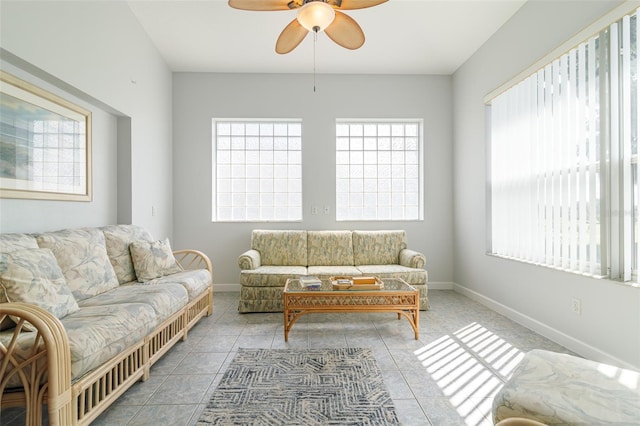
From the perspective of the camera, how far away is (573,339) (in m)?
2.45

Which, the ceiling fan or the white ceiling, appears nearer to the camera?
the ceiling fan

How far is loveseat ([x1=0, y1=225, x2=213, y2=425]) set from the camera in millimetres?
1331

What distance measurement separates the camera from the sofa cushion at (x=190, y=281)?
2717mm

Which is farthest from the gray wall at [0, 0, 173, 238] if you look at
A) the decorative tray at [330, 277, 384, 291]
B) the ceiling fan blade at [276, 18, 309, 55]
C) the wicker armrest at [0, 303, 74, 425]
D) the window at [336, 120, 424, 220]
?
the window at [336, 120, 424, 220]

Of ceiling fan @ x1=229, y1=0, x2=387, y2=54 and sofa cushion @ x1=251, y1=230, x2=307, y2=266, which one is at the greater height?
ceiling fan @ x1=229, y1=0, x2=387, y2=54

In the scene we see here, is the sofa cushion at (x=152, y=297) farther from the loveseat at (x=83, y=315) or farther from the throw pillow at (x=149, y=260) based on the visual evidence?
the throw pillow at (x=149, y=260)

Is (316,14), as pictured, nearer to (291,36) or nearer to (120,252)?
(291,36)

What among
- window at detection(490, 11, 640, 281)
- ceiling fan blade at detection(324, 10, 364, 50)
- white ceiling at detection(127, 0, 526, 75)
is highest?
A: white ceiling at detection(127, 0, 526, 75)

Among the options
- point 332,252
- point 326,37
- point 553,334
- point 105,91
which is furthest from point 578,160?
point 105,91

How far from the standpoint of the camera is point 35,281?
167 centimetres

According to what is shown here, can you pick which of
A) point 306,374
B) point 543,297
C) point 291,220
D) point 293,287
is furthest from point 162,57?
point 543,297

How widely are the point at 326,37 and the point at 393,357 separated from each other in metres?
3.49

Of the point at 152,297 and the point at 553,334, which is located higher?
the point at 152,297

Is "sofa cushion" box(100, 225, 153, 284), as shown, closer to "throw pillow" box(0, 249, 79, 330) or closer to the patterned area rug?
"throw pillow" box(0, 249, 79, 330)
